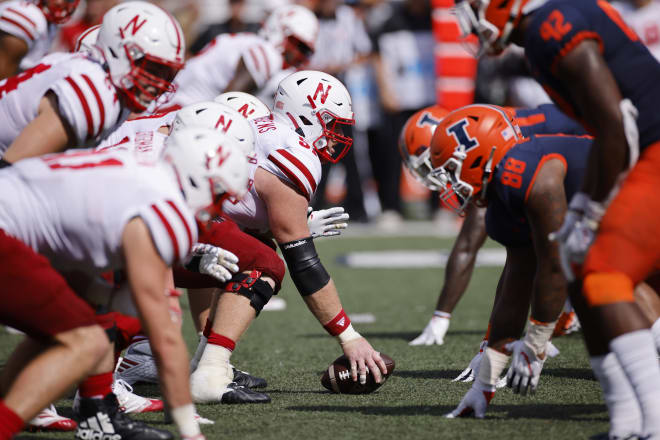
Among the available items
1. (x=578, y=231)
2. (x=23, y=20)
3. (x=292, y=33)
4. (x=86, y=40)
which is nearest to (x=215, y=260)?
(x=86, y=40)

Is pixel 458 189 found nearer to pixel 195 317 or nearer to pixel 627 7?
pixel 195 317

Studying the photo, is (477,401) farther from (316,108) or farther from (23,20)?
(23,20)

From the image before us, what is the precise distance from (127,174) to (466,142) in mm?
1458

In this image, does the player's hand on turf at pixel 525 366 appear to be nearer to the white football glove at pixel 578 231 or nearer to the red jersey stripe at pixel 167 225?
the white football glove at pixel 578 231

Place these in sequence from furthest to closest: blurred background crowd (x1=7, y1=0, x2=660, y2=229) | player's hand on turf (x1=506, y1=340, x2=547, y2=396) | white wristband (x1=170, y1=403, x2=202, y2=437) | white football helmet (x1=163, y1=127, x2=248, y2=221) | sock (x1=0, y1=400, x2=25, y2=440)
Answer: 1. blurred background crowd (x1=7, y1=0, x2=660, y2=229)
2. player's hand on turf (x1=506, y1=340, x2=547, y2=396)
3. white football helmet (x1=163, y1=127, x2=248, y2=221)
4. white wristband (x1=170, y1=403, x2=202, y2=437)
5. sock (x1=0, y1=400, x2=25, y2=440)

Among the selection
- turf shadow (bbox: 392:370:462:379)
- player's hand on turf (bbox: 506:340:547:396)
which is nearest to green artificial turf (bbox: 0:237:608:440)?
turf shadow (bbox: 392:370:462:379)

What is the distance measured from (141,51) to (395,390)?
70.1 inches

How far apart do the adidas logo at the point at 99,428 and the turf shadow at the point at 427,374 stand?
1.63 meters

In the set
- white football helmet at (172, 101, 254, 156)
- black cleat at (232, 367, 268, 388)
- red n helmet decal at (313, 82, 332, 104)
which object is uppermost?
white football helmet at (172, 101, 254, 156)

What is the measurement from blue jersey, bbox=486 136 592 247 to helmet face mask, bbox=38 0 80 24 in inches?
112

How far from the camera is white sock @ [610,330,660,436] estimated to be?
297cm

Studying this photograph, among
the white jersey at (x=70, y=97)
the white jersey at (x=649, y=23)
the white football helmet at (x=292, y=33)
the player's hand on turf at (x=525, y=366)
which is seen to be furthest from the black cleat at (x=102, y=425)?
the white jersey at (x=649, y=23)

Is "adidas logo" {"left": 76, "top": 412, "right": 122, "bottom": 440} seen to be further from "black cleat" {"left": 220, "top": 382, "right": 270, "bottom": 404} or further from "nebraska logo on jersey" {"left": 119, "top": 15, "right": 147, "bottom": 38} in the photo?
"nebraska logo on jersey" {"left": 119, "top": 15, "right": 147, "bottom": 38}

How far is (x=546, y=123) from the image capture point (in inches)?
191
